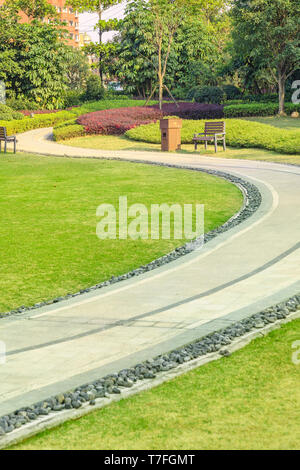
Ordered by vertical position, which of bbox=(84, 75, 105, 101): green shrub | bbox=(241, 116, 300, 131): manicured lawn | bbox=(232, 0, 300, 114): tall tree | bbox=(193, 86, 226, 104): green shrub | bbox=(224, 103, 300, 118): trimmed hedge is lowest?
bbox=(241, 116, 300, 131): manicured lawn

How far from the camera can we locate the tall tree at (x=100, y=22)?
2431 inches

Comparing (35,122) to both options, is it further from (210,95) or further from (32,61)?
(210,95)

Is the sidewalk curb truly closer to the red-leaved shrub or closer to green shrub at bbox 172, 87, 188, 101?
the red-leaved shrub

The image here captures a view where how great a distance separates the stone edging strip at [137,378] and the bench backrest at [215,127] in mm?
20143

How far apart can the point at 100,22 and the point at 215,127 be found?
42.2 metres

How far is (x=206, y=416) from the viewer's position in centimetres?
418

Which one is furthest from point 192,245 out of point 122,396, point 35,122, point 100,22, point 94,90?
point 100,22

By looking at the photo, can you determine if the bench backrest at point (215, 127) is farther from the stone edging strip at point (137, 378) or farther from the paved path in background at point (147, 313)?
the stone edging strip at point (137, 378)

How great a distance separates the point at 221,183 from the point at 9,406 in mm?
13202

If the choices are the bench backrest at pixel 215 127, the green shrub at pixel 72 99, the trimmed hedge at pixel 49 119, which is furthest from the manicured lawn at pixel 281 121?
the green shrub at pixel 72 99

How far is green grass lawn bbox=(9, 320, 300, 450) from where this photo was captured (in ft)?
12.6

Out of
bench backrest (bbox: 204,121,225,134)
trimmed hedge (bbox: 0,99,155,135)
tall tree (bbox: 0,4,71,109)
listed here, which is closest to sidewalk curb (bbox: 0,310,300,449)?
bench backrest (bbox: 204,121,225,134)

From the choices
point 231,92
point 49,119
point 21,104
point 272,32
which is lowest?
point 49,119

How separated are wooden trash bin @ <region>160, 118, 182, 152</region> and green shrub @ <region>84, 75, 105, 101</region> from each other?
2725cm
